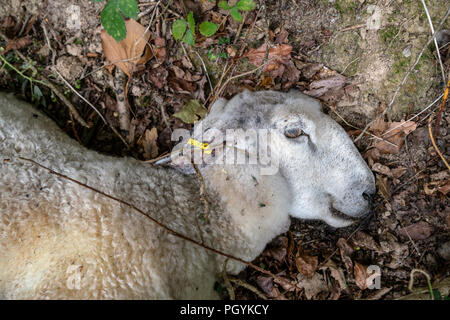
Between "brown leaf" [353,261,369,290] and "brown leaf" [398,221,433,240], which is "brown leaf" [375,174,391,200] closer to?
"brown leaf" [398,221,433,240]

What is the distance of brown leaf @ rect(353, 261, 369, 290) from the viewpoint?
3.13 metres

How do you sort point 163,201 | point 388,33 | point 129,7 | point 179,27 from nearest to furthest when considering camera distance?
1. point 129,7
2. point 163,201
3. point 388,33
4. point 179,27

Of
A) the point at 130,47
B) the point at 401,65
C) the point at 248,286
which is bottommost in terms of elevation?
the point at 248,286

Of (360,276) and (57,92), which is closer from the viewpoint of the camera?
(360,276)

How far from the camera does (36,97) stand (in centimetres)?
369

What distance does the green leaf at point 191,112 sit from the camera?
3.63m

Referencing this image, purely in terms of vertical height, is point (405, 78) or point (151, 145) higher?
point (405, 78)

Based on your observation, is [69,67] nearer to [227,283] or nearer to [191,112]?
[191,112]

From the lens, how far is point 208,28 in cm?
345

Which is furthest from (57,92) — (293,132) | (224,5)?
(293,132)

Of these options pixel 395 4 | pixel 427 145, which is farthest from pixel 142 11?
pixel 427 145

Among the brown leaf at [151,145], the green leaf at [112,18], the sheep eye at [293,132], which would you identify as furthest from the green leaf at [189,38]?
the sheep eye at [293,132]

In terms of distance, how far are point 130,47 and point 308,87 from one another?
1.97 m
